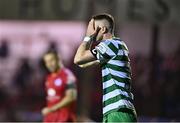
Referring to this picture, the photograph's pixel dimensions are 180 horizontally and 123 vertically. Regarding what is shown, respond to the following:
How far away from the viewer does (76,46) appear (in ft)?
54.6

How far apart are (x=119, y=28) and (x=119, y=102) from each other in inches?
350

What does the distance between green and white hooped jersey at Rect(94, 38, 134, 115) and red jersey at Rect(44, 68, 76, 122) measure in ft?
13.2

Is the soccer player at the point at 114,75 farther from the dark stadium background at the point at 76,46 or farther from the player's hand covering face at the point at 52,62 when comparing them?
the dark stadium background at the point at 76,46

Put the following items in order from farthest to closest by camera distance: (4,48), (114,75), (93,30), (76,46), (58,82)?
1. (4,48)
2. (76,46)
3. (58,82)
4. (93,30)
5. (114,75)

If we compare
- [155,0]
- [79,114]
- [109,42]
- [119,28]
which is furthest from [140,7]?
[109,42]

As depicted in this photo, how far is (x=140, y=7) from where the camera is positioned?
1531cm

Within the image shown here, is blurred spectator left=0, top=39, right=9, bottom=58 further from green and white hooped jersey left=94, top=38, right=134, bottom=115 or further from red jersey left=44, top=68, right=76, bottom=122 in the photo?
green and white hooped jersey left=94, top=38, right=134, bottom=115

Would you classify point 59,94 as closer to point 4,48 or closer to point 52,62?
point 52,62

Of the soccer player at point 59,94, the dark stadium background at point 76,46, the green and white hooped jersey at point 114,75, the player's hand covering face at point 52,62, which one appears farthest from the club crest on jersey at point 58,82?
the green and white hooped jersey at point 114,75

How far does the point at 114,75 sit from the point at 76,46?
29.0 feet

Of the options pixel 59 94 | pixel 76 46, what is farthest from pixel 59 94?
pixel 76 46

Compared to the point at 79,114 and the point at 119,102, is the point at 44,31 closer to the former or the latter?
the point at 79,114

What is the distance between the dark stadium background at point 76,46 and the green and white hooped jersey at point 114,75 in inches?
284

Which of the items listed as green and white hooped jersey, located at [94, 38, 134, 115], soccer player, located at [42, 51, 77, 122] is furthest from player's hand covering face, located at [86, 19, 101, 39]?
soccer player, located at [42, 51, 77, 122]
